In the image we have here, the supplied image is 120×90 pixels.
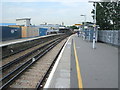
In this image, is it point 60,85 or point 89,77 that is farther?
point 89,77

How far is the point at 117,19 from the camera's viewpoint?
29.5m

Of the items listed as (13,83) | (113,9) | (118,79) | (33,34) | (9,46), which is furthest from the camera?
(33,34)

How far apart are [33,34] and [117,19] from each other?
74.9 feet

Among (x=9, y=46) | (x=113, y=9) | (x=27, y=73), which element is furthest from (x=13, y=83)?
(x=113, y=9)

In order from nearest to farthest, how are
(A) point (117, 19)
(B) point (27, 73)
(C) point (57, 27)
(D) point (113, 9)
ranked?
(B) point (27, 73)
(A) point (117, 19)
(D) point (113, 9)
(C) point (57, 27)

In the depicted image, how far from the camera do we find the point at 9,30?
29672 millimetres

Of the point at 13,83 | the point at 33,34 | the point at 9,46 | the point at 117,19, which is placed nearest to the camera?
the point at 13,83

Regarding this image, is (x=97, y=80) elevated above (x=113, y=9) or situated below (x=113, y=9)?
below

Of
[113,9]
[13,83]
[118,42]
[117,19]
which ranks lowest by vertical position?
[13,83]

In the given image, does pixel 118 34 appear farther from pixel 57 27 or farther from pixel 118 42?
pixel 57 27

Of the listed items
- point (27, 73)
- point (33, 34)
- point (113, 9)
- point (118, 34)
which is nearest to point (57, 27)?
point (33, 34)

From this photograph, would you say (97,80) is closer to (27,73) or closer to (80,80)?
(80,80)

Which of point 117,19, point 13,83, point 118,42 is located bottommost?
point 13,83

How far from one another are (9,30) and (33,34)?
15.4m
